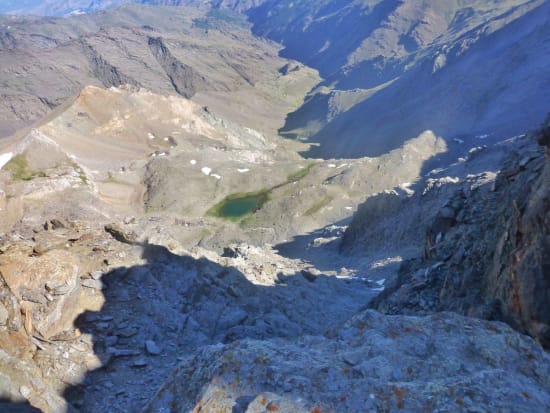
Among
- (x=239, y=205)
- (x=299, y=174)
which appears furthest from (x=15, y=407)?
(x=299, y=174)

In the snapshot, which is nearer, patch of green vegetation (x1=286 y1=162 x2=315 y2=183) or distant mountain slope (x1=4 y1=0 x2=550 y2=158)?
patch of green vegetation (x1=286 y1=162 x2=315 y2=183)

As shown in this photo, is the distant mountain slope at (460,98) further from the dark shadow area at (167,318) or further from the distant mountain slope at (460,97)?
the dark shadow area at (167,318)

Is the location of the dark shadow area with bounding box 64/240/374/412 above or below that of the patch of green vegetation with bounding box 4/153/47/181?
above

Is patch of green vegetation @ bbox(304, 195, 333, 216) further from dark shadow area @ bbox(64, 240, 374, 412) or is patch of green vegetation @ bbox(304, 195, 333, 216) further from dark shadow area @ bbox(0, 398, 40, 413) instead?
dark shadow area @ bbox(0, 398, 40, 413)

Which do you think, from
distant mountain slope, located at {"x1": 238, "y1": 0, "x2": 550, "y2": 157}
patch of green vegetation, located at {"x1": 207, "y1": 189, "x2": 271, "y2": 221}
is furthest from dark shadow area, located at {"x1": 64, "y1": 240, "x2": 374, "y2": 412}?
distant mountain slope, located at {"x1": 238, "y1": 0, "x2": 550, "y2": 157}

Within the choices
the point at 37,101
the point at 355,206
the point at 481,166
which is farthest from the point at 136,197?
the point at 37,101

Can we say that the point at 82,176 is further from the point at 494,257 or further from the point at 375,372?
the point at 375,372

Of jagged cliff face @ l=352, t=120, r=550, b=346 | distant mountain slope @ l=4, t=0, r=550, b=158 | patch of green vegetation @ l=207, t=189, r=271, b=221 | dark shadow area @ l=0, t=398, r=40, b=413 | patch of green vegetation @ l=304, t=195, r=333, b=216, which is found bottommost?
patch of green vegetation @ l=207, t=189, r=271, b=221
